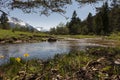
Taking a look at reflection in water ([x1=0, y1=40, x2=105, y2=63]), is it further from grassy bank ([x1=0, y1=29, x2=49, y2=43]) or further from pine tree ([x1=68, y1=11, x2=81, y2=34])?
pine tree ([x1=68, y1=11, x2=81, y2=34])

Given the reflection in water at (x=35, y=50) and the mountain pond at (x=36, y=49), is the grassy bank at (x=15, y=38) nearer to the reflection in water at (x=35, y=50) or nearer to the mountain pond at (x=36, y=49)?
the mountain pond at (x=36, y=49)

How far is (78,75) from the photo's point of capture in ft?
22.9

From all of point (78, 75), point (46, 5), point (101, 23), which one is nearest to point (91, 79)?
point (78, 75)

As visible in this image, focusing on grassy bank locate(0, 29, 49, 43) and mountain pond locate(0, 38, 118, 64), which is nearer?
mountain pond locate(0, 38, 118, 64)

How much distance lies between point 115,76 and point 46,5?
488 cm

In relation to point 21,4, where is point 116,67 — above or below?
below

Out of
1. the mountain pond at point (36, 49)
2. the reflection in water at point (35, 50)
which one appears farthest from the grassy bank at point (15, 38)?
the reflection in water at point (35, 50)

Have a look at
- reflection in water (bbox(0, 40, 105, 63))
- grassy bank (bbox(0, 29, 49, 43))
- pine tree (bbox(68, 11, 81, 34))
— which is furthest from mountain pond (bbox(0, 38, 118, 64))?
pine tree (bbox(68, 11, 81, 34))

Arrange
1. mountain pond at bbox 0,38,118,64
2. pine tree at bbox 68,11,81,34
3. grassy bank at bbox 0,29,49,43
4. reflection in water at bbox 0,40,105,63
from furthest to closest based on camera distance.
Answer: pine tree at bbox 68,11,81,34 < grassy bank at bbox 0,29,49,43 < reflection in water at bbox 0,40,105,63 < mountain pond at bbox 0,38,118,64

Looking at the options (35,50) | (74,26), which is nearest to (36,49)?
(35,50)

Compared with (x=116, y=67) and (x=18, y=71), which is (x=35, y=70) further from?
(x=116, y=67)

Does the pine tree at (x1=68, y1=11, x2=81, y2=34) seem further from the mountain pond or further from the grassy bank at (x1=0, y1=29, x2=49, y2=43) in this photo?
the mountain pond

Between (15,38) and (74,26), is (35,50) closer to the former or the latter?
(15,38)

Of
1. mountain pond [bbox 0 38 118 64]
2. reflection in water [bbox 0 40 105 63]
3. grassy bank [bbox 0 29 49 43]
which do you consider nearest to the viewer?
mountain pond [bbox 0 38 118 64]
